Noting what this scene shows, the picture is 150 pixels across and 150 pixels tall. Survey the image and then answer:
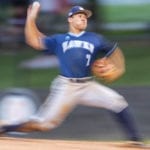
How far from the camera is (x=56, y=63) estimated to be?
64.8ft

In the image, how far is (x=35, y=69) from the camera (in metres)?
19.3

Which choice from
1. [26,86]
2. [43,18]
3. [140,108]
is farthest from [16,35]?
[140,108]

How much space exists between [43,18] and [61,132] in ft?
36.3

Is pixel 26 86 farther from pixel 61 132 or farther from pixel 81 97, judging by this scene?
pixel 81 97

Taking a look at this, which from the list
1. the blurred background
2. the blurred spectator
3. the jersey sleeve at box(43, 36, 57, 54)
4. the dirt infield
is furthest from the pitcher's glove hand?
the blurred spectator

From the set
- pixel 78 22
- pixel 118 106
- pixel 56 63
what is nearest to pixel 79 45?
pixel 78 22

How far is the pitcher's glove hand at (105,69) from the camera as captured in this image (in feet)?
28.5

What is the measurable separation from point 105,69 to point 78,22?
0.52 metres

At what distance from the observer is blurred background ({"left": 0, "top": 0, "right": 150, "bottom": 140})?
1229 cm

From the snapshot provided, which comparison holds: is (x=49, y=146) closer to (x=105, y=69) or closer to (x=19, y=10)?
(x=105, y=69)

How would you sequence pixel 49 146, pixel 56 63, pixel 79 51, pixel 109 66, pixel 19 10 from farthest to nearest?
pixel 19 10, pixel 56 63, pixel 109 66, pixel 79 51, pixel 49 146

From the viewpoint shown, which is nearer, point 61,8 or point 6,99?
point 6,99

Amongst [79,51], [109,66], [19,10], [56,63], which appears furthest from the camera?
[19,10]

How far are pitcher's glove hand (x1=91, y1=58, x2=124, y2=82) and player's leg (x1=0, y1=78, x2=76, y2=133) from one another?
289mm
